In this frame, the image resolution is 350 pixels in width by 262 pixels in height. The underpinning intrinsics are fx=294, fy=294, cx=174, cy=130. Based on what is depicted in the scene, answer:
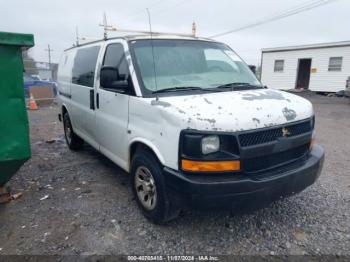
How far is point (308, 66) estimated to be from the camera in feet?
78.6

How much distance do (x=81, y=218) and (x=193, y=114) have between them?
192 centimetres

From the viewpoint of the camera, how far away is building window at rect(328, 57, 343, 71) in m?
20.5

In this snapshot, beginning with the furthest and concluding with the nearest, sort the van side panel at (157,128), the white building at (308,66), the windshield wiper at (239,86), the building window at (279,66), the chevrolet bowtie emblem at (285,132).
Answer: the building window at (279,66), the white building at (308,66), the windshield wiper at (239,86), the chevrolet bowtie emblem at (285,132), the van side panel at (157,128)

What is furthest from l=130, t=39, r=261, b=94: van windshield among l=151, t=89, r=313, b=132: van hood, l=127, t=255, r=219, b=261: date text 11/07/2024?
l=127, t=255, r=219, b=261: date text 11/07/2024

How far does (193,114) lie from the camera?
8.47 feet

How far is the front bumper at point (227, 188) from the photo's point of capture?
254cm

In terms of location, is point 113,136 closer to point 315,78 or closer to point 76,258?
point 76,258

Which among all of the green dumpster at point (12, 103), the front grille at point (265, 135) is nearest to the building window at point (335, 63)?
the front grille at point (265, 135)

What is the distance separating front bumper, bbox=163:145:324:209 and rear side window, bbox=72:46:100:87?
2.52 m

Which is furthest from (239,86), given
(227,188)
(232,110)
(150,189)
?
(150,189)

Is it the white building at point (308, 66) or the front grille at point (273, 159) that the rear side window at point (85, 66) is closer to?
the front grille at point (273, 159)

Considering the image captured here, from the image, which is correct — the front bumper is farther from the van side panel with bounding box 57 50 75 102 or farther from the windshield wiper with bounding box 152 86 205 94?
the van side panel with bounding box 57 50 75 102

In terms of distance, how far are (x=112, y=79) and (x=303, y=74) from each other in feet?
79.1

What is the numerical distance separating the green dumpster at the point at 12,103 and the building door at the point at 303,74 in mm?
23756
